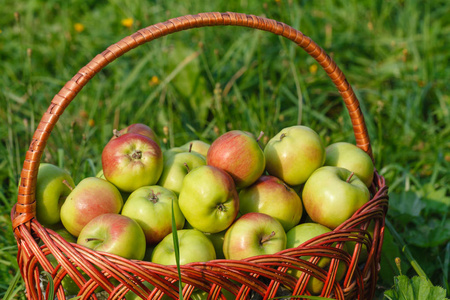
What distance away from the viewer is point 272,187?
1.80 m

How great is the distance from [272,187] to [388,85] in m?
2.61

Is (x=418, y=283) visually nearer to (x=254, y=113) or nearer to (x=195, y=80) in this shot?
(x=254, y=113)

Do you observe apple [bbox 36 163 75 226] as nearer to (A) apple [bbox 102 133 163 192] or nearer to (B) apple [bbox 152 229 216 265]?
(A) apple [bbox 102 133 163 192]

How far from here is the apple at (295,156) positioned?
190cm

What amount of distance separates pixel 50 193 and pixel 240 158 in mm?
764

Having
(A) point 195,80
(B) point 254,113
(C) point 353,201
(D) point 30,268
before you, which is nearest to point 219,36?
(A) point 195,80

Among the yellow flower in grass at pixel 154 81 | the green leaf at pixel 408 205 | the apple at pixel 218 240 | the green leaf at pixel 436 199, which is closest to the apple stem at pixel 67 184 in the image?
the apple at pixel 218 240

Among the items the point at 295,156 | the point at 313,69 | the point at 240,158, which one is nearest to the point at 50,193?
the point at 240,158

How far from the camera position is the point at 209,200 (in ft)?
5.30

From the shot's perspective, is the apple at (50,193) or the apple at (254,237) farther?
the apple at (50,193)

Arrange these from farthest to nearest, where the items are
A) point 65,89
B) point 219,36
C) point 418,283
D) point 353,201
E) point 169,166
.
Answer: point 219,36 < point 169,166 < point 353,201 < point 418,283 < point 65,89

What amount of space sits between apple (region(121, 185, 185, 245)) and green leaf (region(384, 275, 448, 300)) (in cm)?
83

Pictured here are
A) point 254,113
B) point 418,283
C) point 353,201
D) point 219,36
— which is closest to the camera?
point 418,283

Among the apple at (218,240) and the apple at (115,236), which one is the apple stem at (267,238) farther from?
the apple at (115,236)
